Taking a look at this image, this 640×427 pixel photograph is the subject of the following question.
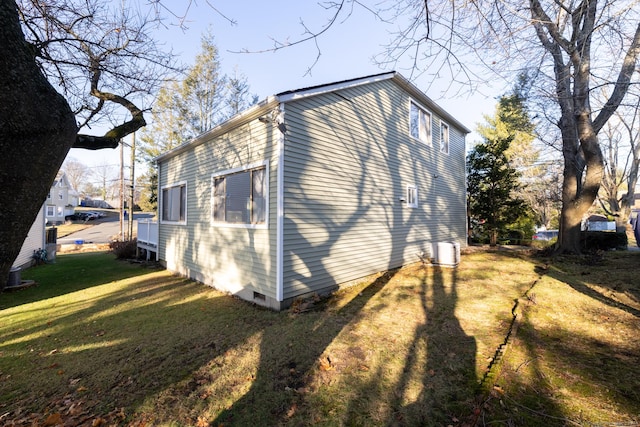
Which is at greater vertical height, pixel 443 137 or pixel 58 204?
pixel 443 137

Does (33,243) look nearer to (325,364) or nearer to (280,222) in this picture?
(280,222)

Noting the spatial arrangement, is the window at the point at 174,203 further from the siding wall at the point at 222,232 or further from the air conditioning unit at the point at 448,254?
the air conditioning unit at the point at 448,254

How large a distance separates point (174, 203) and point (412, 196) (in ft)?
26.7

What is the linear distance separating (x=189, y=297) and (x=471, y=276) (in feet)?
23.6

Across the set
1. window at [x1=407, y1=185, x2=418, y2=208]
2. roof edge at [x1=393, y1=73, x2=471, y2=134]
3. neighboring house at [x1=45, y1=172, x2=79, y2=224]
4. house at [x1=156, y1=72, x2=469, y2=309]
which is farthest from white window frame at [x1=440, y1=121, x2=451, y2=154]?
neighboring house at [x1=45, y1=172, x2=79, y2=224]

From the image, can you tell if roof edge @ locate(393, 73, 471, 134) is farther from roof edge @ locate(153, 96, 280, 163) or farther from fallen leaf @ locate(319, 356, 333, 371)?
fallen leaf @ locate(319, 356, 333, 371)

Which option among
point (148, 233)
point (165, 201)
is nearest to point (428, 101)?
point (165, 201)

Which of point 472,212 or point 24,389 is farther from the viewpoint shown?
point 472,212

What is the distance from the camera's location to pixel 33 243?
1138 centimetres

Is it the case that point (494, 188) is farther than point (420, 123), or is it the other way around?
point (494, 188)

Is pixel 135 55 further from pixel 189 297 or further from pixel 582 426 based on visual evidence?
pixel 582 426

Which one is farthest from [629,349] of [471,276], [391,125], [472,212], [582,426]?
[472,212]

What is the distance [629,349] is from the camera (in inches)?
138

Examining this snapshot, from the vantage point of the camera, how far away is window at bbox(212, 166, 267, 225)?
5.90 meters
